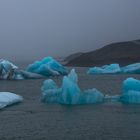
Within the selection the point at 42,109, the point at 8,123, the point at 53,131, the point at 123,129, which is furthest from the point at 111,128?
the point at 42,109

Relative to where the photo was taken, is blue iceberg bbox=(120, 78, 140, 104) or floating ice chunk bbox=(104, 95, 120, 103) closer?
blue iceberg bbox=(120, 78, 140, 104)

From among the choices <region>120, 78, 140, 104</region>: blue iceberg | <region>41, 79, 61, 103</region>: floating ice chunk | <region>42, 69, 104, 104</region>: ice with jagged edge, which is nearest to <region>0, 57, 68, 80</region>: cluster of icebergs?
<region>41, 79, 61, 103</region>: floating ice chunk

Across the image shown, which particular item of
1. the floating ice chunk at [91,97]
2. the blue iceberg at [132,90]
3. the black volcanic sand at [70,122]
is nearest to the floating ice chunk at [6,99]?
the black volcanic sand at [70,122]

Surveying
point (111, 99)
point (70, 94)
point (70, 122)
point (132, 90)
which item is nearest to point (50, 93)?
point (70, 94)

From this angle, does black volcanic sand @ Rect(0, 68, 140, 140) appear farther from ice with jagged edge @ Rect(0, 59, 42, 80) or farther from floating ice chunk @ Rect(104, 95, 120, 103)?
ice with jagged edge @ Rect(0, 59, 42, 80)

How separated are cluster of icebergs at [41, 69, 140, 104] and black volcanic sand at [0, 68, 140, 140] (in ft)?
0.89

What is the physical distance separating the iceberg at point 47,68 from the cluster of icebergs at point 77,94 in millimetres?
11536

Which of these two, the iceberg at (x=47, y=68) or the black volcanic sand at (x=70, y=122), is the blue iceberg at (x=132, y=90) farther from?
the iceberg at (x=47, y=68)

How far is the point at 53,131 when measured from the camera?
7.02 metres

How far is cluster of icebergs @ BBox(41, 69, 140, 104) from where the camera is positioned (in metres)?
9.73

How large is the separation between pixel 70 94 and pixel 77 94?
152 mm

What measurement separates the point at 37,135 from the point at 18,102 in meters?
3.89

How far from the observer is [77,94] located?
32.3ft

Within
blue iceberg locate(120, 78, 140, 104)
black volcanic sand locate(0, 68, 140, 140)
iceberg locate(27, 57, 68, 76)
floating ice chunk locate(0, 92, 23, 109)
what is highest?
iceberg locate(27, 57, 68, 76)
